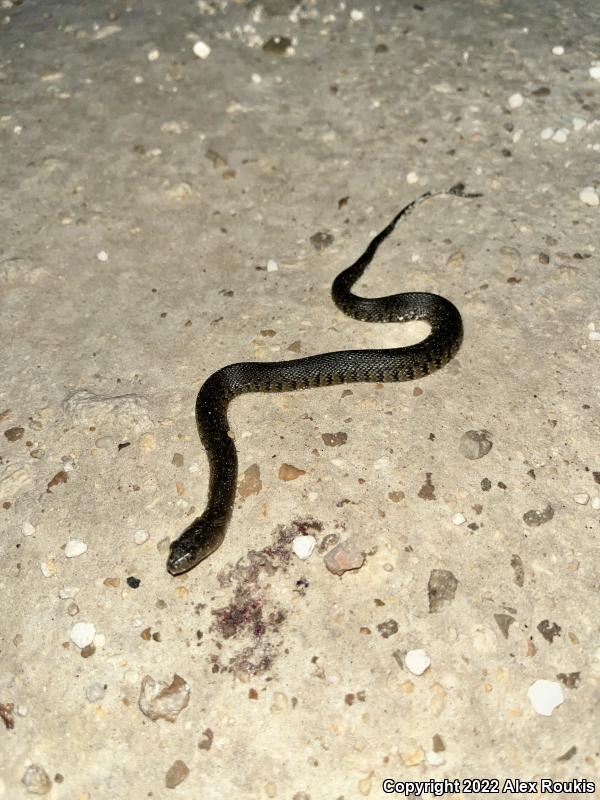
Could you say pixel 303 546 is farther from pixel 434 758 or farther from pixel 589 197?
pixel 589 197

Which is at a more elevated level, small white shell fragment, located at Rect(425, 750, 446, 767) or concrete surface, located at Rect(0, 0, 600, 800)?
concrete surface, located at Rect(0, 0, 600, 800)

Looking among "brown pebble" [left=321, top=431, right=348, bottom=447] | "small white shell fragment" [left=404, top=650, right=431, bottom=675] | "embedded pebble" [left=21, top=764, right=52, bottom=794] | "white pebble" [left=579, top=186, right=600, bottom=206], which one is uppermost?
"white pebble" [left=579, top=186, right=600, bottom=206]

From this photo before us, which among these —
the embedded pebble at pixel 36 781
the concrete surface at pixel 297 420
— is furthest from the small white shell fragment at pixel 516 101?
the embedded pebble at pixel 36 781

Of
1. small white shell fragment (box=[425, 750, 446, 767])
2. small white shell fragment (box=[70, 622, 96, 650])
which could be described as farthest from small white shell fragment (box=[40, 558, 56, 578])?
small white shell fragment (box=[425, 750, 446, 767])

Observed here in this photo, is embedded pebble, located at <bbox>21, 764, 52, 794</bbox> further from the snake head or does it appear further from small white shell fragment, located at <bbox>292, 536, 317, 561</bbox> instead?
small white shell fragment, located at <bbox>292, 536, 317, 561</bbox>

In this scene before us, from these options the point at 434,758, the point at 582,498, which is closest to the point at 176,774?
the point at 434,758
